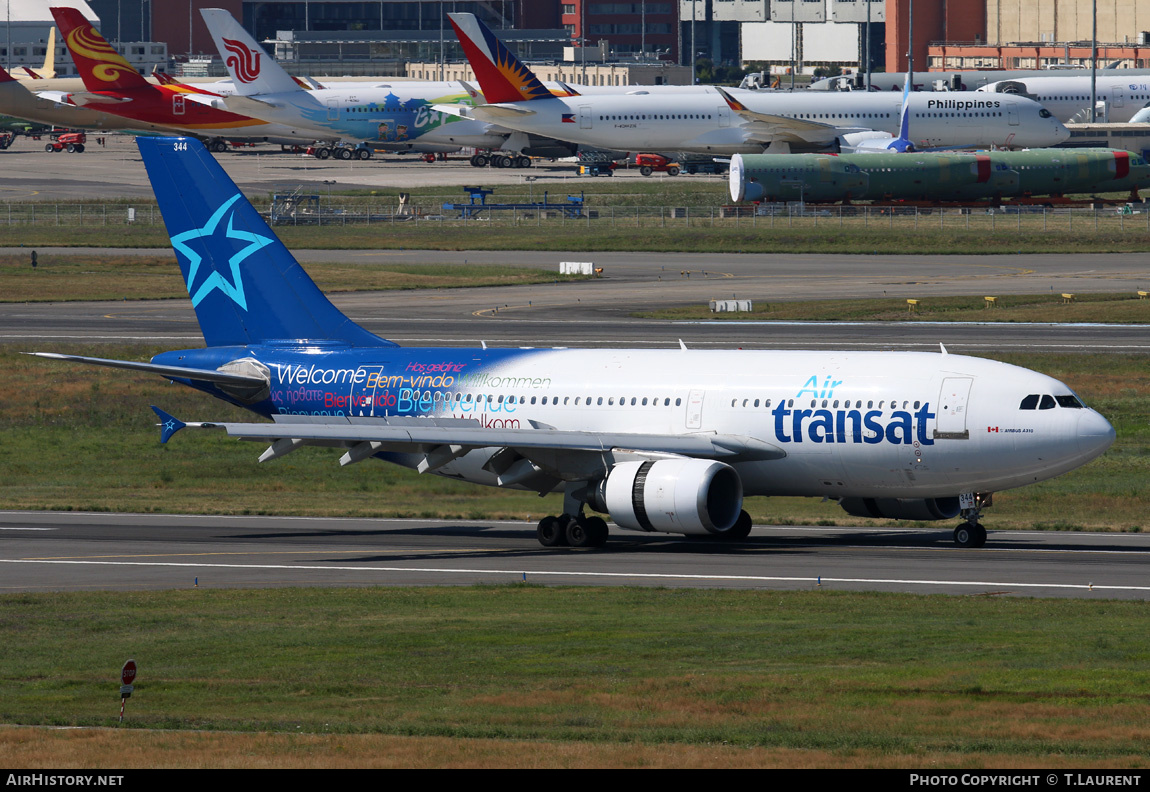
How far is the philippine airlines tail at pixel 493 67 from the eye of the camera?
15200cm

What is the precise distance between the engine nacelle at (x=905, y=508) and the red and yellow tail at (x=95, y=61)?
142 m

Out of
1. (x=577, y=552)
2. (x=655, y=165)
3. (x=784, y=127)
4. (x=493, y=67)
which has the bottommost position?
(x=577, y=552)

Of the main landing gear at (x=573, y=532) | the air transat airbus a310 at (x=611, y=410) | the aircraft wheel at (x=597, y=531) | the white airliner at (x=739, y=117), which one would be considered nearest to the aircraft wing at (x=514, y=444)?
the air transat airbus a310 at (x=611, y=410)

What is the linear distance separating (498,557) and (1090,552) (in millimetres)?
14598

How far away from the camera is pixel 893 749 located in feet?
66.1

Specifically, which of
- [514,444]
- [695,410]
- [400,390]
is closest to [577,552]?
[514,444]

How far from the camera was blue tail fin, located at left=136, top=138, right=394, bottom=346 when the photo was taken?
49750 millimetres

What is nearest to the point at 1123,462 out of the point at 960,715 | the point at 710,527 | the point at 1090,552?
the point at 1090,552

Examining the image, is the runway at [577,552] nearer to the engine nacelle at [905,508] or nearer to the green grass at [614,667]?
the engine nacelle at [905,508]

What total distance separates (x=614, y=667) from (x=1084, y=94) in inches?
6686

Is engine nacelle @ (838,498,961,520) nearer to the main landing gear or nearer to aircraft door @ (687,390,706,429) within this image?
aircraft door @ (687,390,706,429)

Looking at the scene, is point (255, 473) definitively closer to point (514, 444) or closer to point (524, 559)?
point (514, 444)

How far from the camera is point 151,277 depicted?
361ft
